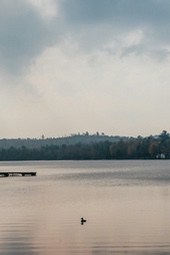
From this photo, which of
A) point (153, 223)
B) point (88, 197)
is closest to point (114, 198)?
point (88, 197)

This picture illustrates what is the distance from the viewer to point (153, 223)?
42.3 m

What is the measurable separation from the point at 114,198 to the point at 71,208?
37.9ft

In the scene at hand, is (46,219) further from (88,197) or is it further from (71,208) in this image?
(88,197)

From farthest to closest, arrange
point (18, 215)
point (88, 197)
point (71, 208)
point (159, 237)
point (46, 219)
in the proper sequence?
point (88, 197), point (71, 208), point (18, 215), point (46, 219), point (159, 237)

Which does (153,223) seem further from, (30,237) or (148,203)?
(148,203)

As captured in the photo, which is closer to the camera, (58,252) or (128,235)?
(58,252)

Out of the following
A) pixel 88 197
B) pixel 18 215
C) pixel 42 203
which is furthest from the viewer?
pixel 88 197

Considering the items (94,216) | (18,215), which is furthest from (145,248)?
(18,215)

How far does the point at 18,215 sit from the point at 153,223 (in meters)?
14.1

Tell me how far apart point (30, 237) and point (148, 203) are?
24.0 meters

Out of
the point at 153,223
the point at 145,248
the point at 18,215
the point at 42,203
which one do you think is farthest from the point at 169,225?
the point at 42,203

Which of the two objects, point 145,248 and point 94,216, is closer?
point 145,248

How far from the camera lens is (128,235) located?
36656 mm

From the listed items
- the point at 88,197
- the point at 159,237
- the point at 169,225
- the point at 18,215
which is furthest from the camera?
the point at 88,197
